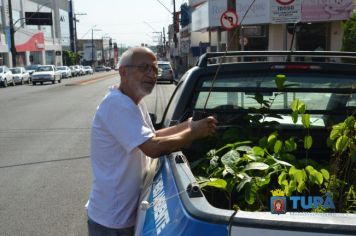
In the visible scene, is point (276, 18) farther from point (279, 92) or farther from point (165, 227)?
point (165, 227)

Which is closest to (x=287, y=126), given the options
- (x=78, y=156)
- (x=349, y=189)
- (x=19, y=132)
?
(x=349, y=189)

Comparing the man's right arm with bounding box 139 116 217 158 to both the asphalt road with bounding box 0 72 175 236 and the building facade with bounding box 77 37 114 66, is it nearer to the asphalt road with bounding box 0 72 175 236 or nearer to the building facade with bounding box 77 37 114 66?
the asphalt road with bounding box 0 72 175 236

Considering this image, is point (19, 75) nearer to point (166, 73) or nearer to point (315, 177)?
point (166, 73)

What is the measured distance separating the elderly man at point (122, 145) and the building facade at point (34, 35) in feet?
184

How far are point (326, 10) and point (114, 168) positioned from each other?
2321 centimetres

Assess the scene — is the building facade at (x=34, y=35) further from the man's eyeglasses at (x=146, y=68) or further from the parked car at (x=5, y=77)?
the man's eyeglasses at (x=146, y=68)

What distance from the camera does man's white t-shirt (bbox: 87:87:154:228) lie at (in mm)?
2600

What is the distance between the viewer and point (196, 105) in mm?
3926

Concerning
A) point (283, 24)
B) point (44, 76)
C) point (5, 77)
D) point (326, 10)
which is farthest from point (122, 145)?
point (44, 76)

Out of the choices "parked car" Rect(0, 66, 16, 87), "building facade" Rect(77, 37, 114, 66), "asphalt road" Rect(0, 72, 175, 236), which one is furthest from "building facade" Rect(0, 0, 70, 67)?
"asphalt road" Rect(0, 72, 175, 236)

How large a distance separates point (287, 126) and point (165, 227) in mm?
2193

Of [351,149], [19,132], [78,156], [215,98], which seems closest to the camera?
[351,149]

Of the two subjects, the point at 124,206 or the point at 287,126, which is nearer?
the point at 124,206

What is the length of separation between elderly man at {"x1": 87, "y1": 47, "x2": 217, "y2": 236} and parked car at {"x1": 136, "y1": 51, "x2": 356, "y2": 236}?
0.40 ft
